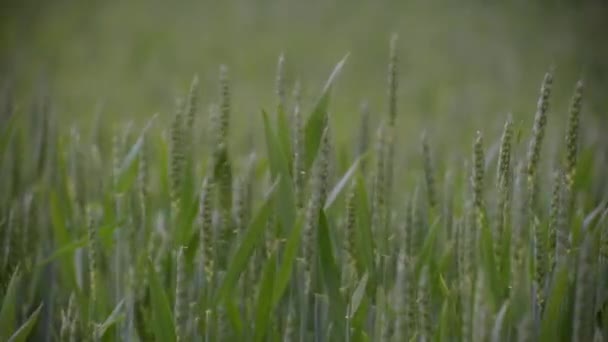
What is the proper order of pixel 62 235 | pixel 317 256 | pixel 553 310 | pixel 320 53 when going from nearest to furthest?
pixel 553 310 < pixel 317 256 < pixel 62 235 < pixel 320 53

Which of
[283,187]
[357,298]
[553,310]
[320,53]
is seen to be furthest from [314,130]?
[320,53]

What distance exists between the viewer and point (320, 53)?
385 centimetres

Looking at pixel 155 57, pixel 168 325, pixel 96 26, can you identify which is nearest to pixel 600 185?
pixel 168 325

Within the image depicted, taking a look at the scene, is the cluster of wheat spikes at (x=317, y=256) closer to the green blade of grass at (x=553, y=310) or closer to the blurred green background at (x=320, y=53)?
the green blade of grass at (x=553, y=310)

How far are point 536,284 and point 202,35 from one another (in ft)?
11.6

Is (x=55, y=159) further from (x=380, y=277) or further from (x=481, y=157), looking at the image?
(x=481, y=157)

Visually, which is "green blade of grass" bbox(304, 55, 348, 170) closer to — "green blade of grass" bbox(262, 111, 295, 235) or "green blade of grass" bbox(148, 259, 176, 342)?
"green blade of grass" bbox(262, 111, 295, 235)

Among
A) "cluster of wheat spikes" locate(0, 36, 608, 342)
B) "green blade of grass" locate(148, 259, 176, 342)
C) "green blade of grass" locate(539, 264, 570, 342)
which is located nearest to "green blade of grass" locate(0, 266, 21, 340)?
"cluster of wheat spikes" locate(0, 36, 608, 342)

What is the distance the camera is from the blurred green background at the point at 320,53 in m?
3.00

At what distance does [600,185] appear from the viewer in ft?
4.42

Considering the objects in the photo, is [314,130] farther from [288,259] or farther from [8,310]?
[8,310]

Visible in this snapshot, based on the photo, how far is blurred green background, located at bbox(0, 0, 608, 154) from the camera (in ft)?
9.85

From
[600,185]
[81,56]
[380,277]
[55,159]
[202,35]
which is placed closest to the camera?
[380,277]

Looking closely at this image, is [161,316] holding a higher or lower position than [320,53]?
lower
